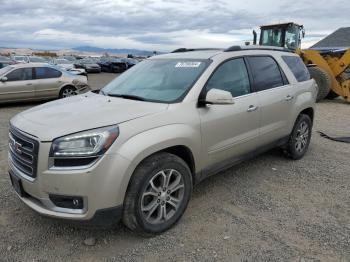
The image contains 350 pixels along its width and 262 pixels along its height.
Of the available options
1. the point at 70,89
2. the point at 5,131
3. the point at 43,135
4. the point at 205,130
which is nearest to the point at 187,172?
the point at 205,130

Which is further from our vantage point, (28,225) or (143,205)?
(28,225)

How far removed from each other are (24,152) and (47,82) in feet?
30.8

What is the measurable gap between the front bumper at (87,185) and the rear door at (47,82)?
30.9ft

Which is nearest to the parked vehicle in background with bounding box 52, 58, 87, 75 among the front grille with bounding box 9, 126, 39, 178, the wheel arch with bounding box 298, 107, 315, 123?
the wheel arch with bounding box 298, 107, 315, 123

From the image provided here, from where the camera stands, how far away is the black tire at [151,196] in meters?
3.12

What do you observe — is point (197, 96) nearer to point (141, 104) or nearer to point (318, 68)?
point (141, 104)

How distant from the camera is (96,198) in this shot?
9.61ft

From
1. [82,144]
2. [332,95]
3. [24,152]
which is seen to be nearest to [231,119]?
[82,144]

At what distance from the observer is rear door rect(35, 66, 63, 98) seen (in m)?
11.8

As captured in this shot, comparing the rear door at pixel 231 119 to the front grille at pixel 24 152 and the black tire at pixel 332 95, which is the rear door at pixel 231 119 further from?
the black tire at pixel 332 95

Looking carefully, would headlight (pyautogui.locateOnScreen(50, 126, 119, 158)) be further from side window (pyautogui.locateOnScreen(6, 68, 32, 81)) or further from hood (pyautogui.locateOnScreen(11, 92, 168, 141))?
side window (pyautogui.locateOnScreen(6, 68, 32, 81))

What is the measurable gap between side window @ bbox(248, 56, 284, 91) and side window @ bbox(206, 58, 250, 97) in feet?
0.67

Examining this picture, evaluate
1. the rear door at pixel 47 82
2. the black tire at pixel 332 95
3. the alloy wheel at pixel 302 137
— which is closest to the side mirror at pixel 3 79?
the rear door at pixel 47 82

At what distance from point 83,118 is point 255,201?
87.3 inches
